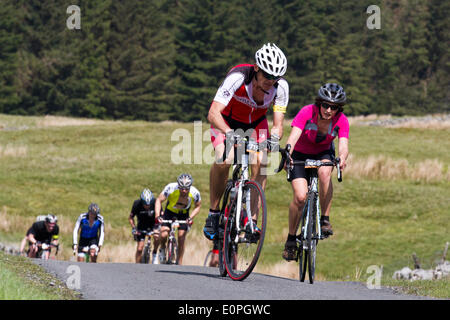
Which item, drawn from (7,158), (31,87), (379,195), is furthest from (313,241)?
(31,87)

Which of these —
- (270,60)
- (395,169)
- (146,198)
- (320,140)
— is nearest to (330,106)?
(320,140)

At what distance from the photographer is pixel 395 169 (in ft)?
111

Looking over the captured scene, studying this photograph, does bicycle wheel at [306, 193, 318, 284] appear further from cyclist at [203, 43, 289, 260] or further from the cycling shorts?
the cycling shorts

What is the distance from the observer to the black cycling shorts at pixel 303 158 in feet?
35.4

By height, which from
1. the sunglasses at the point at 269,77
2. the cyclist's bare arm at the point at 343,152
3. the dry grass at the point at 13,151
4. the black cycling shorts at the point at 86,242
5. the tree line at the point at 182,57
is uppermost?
the tree line at the point at 182,57

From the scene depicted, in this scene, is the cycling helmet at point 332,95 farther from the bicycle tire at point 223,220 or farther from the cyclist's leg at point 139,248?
the cyclist's leg at point 139,248

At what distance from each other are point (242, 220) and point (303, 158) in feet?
6.62

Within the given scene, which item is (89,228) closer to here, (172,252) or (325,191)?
(172,252)

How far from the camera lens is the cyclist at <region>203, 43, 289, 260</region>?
9.33 m

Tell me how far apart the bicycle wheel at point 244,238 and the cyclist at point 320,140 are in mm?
1222

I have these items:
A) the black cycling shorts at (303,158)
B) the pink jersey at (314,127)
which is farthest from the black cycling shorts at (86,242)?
the pink jersey at (314,127)

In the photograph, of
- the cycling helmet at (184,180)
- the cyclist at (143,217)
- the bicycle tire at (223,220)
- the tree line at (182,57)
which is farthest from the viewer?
the tree line at (182,57)

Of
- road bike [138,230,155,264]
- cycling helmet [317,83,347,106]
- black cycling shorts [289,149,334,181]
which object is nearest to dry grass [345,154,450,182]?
road bike [138,230,155,264]

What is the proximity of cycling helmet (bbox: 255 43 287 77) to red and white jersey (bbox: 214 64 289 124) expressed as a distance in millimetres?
422
